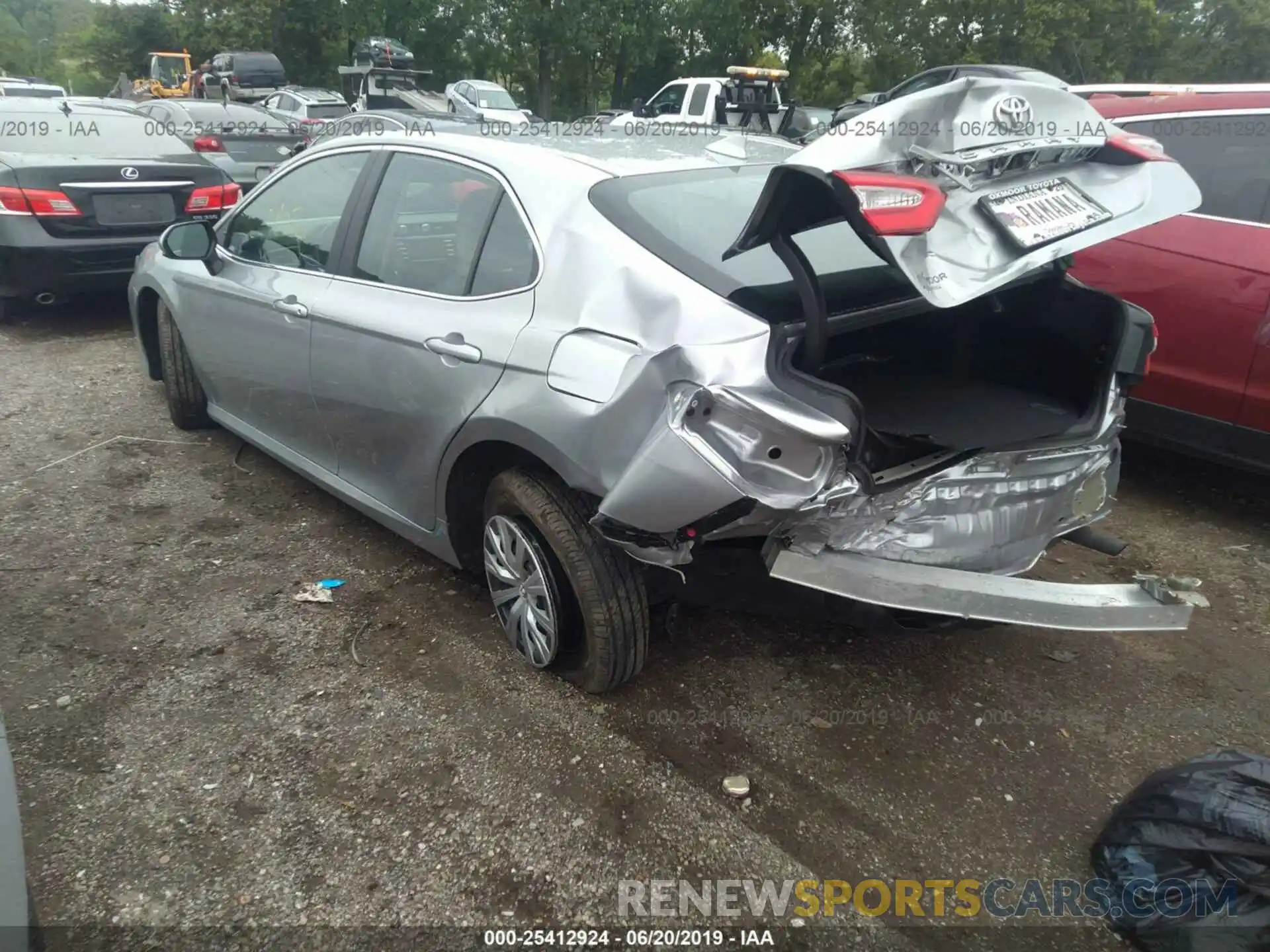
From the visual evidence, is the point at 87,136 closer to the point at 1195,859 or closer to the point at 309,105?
the point at 1195,859

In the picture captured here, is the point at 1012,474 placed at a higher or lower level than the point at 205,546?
higher

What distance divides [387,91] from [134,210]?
19.1m

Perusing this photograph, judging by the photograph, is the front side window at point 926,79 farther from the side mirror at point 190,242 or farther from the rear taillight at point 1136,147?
the side mirror at point 190,242

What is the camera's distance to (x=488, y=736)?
269 centimetres

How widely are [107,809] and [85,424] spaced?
10.8ft

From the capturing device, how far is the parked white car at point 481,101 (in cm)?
2064

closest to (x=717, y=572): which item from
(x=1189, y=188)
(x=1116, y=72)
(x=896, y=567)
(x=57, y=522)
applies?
(x=896, y=567)

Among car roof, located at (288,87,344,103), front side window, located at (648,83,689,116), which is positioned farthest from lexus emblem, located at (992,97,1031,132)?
car roof, located at (288,87,344,103)

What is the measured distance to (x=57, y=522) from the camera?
12.8ft

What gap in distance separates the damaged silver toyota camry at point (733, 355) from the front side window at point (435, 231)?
1 cm

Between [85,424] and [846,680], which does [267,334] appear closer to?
[85,424]

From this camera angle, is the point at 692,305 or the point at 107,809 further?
the point at 107,809

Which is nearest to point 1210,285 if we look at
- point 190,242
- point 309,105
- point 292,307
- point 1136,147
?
point 1136,147

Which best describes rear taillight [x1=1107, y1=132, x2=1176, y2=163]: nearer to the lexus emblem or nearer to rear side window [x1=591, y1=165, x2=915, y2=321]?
the lexus emblem
